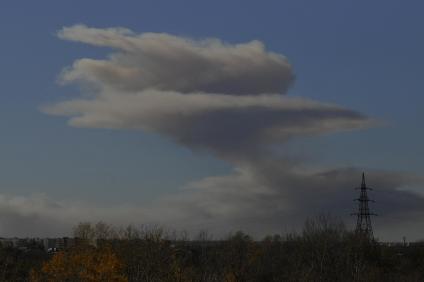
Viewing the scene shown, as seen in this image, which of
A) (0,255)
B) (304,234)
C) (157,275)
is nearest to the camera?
(157,275)

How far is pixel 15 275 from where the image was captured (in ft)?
246

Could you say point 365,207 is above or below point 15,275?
above

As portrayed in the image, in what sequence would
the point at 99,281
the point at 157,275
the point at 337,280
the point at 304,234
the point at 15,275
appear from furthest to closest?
the point at 304,234
the point at 337,280
the point at 15,275
the point at 157,275
the point at 99,281

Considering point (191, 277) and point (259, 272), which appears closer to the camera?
point (191, 277)

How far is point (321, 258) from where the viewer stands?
9531 centimetres

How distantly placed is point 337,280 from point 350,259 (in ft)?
44.6

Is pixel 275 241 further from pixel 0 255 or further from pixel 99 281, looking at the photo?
pixel 99 281

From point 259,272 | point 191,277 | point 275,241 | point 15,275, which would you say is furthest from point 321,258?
point 15,275

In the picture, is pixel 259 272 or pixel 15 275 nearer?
pixel 15 275

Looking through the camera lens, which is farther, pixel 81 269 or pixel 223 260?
pixel 223 260

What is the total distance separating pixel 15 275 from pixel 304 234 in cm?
4812

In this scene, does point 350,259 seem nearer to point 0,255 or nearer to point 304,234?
point 304,234

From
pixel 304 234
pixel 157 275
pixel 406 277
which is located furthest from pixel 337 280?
pixel 304 234

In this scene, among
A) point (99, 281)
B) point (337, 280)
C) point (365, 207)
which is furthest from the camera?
point (365, 207)
